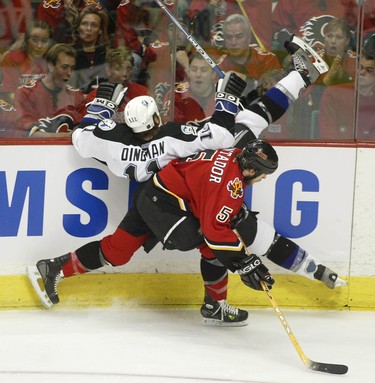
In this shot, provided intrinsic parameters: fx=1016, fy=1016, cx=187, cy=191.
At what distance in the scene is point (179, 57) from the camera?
4809 millimetres

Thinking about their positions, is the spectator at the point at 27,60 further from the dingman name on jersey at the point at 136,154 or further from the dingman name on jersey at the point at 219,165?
the dingman name on jersey at the point at 219,165

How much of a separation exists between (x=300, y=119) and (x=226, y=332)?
1.08 meters

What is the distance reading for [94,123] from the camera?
15.3ft

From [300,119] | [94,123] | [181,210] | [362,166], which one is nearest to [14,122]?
[94,123]

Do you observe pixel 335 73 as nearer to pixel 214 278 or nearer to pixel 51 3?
pixel 214 278

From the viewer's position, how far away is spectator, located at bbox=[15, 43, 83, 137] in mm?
4723

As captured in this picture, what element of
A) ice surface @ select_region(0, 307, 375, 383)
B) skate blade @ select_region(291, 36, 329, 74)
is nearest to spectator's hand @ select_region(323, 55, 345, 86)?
skate blade @ select_region(291, 36, 329, 74)

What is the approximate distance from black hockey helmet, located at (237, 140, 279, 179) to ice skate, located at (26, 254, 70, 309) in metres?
0.98

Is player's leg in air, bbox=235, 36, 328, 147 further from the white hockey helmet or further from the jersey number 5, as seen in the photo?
the jersey number 5

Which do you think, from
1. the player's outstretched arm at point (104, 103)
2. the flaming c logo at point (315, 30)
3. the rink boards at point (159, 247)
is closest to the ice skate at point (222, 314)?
the rink boards at point (159, 247)

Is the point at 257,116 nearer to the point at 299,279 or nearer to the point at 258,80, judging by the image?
the point at 258,80

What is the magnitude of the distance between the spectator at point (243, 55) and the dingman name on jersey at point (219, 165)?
0.60 metres

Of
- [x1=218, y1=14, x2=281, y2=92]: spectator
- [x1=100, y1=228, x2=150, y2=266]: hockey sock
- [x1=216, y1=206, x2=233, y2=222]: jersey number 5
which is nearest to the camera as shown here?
[x1=216, y1=206, x2=233, y2=222]: jersey number 5

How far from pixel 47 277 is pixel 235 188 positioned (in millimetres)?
1035
